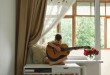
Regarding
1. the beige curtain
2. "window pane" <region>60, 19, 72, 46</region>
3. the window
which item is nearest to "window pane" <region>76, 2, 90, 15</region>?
the window

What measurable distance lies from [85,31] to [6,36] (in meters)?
1.55

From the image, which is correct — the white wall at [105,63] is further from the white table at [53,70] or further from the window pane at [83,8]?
the white table at [53,70]

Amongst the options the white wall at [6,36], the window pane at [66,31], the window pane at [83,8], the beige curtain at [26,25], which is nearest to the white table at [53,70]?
the white wall at [6,36]

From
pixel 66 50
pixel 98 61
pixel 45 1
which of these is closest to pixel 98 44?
pixel 98 61

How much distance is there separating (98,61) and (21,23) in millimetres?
1427

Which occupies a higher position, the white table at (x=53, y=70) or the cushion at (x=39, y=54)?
the cushion at (x=39, y=54)

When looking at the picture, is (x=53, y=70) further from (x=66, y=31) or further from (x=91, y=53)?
(x=66, y=31)

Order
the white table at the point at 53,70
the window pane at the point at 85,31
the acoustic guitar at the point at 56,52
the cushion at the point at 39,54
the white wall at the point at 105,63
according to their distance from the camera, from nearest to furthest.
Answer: the white table at the point at 53,70, the acoustic guitar at the point at 56,52, the cushion at the point at 39,54, the window pane at the point at 85,31, the white wall at the point at 105,63

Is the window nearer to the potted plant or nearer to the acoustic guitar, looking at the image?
the potted plant

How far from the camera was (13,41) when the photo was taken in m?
2.93

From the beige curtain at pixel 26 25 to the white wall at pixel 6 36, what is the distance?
0.12 m

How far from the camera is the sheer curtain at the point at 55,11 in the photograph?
10.3ft

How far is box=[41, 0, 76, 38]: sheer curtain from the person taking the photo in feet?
10.3

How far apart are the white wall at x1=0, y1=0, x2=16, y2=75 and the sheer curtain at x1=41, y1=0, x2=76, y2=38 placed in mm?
573
